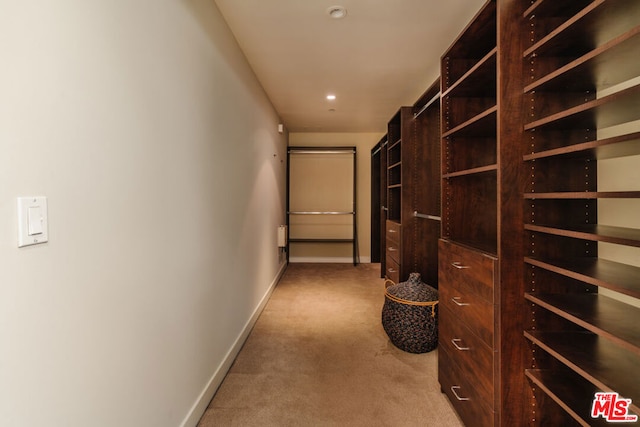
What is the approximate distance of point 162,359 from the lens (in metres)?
1.36

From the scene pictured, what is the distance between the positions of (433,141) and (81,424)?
301cm

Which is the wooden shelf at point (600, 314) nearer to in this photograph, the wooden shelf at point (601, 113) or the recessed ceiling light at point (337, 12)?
the wooden shelf at point (601, 113)

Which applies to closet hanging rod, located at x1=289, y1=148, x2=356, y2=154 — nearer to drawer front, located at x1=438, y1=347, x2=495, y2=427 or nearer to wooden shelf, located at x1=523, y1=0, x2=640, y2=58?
drawer front, located at x1=438, y1=347, x2=495, y2=427

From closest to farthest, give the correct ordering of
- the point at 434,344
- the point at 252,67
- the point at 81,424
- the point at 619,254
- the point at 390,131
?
the point at 81,424
the point at 619,254
the point at 434,344
the point at 252,67
the point at 390,131

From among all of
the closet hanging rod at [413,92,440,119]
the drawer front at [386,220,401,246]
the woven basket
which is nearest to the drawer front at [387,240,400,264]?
the drawer front at [386,220,401,246]

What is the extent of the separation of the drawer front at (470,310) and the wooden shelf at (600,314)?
0.20 metres

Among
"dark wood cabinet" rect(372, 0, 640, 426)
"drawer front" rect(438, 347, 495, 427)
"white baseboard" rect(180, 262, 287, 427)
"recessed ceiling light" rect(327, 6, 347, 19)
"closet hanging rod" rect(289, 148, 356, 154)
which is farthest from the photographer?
"closet hanging rod" rect(289, 148, 356, 154)

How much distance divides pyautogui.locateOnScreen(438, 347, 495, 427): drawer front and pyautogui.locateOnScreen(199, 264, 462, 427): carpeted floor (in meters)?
0.09

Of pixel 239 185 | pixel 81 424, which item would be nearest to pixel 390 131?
pixel 239 185

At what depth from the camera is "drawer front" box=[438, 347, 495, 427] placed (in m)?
1.41

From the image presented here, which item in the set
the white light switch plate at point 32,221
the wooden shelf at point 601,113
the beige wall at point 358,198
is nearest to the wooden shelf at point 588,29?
the wooden shelf at point 601,113

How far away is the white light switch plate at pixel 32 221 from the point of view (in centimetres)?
73

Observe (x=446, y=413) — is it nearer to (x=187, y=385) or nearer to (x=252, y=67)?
(x=187, y=385)

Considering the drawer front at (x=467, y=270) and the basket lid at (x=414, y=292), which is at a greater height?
the drawer front at (x=467, y=270)
